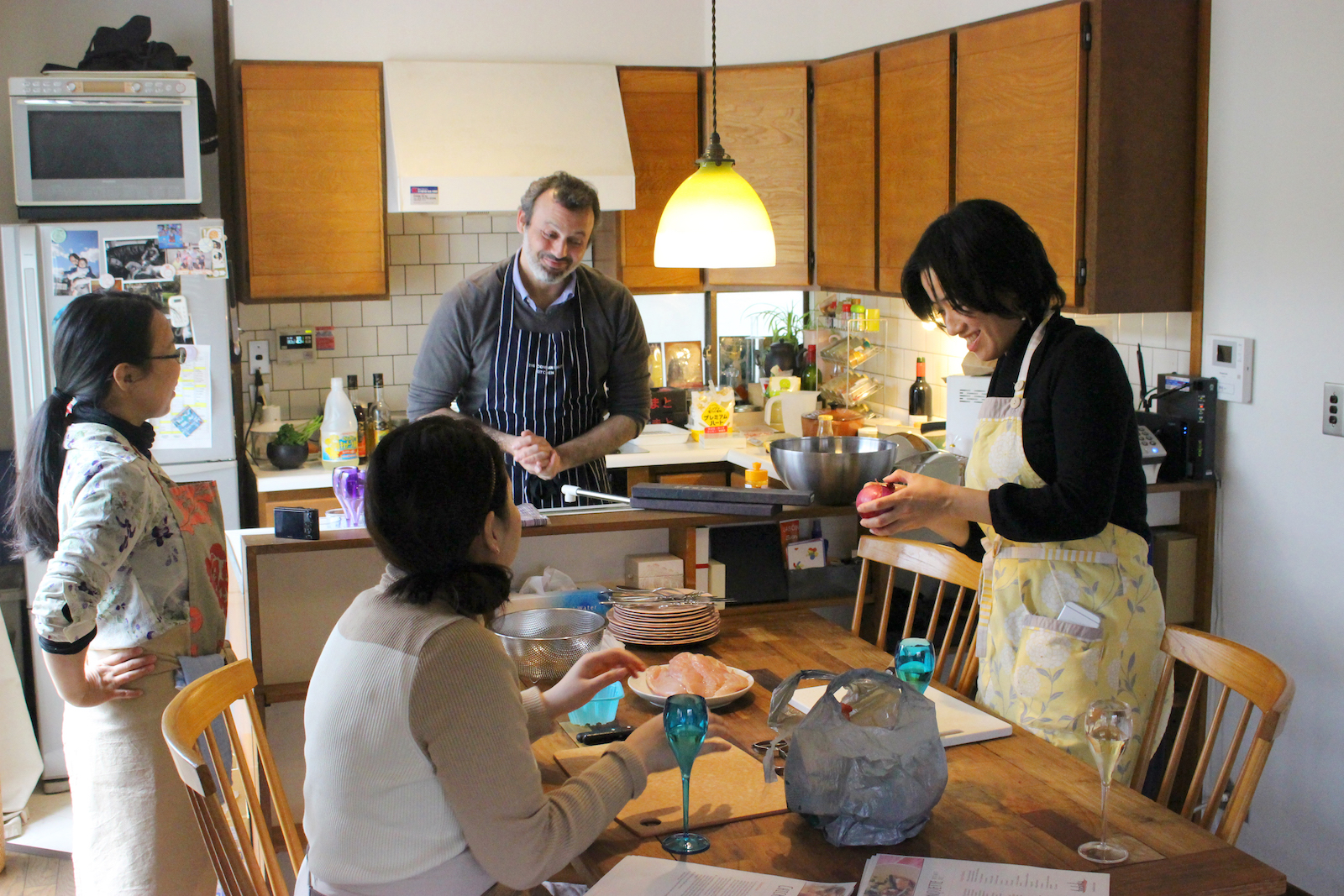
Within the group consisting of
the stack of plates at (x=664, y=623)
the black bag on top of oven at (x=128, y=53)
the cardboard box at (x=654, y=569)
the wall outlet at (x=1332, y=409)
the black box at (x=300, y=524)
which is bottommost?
the stack of plates at (x=664, y=623)

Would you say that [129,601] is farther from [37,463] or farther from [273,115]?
[273,115]

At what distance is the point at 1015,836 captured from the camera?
5.14 feet

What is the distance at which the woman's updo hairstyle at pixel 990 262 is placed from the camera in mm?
2008

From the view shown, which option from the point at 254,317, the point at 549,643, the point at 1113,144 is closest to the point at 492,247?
the point at 254,317

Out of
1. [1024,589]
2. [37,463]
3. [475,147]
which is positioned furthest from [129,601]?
[475,147]

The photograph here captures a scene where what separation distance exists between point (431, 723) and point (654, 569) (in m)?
1.28

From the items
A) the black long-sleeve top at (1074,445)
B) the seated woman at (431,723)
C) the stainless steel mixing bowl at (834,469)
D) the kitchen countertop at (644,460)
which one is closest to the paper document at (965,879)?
the seated woman at (431,723)

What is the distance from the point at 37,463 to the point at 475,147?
2.42 m

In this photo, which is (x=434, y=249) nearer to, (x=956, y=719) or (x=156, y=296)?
(x=156, y=296)

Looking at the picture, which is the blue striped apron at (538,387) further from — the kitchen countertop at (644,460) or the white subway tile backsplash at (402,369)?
the white subway tile backsplash at (402,369)

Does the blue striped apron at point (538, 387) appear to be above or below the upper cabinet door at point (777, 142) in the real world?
below

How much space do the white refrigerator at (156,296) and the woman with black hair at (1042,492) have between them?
8.52 ft

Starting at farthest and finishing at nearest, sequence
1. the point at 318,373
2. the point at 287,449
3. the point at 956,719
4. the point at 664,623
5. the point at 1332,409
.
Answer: the point at 318,373 → the point at 287,449 → the point at 1332,409 → the point at 664,623 → the point at 956,719

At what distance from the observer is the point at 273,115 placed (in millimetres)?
4184
